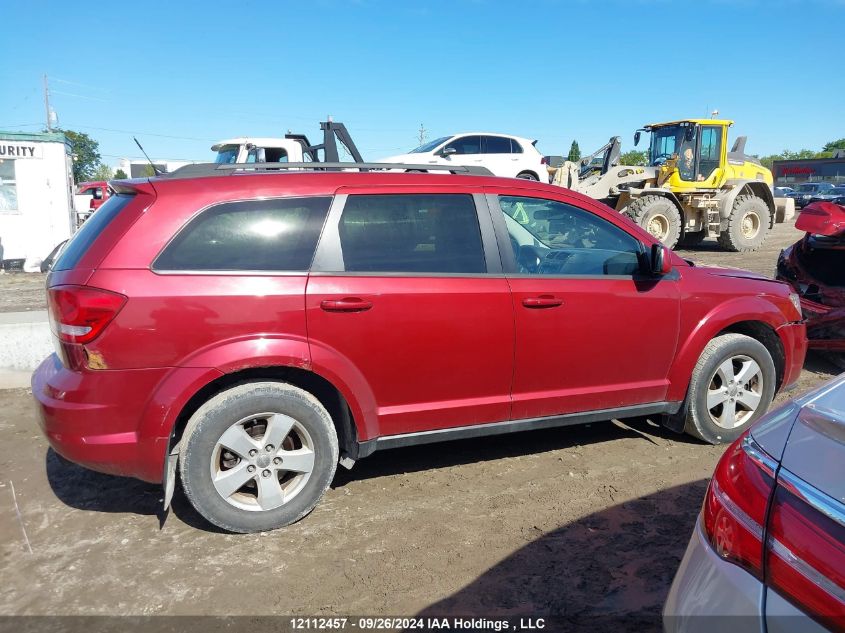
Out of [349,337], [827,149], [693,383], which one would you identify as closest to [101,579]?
[349,337]

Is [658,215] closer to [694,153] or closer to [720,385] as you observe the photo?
[694,153]

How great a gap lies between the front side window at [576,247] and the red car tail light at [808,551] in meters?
2.37

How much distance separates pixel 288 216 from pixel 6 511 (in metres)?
2.29

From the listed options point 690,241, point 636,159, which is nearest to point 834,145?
point 636,159

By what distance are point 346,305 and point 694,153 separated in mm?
13888

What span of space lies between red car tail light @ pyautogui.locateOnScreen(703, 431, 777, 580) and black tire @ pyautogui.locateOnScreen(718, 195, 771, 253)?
15340 mm

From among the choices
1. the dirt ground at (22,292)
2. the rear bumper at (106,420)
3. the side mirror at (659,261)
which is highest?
the side mirror at (659,261)

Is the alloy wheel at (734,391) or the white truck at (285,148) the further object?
the white truck at (285,148)

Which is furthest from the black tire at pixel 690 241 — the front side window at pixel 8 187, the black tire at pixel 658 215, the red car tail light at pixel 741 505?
the red car tail light at pixel 741 505

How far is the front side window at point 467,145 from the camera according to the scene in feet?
51.4

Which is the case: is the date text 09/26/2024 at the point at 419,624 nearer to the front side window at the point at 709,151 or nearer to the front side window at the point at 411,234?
the front side window at the point at 411,234

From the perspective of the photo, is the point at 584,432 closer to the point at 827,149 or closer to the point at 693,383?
the point at 693,383

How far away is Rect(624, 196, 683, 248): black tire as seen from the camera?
46.1 ft

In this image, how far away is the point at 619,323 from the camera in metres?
3.80
